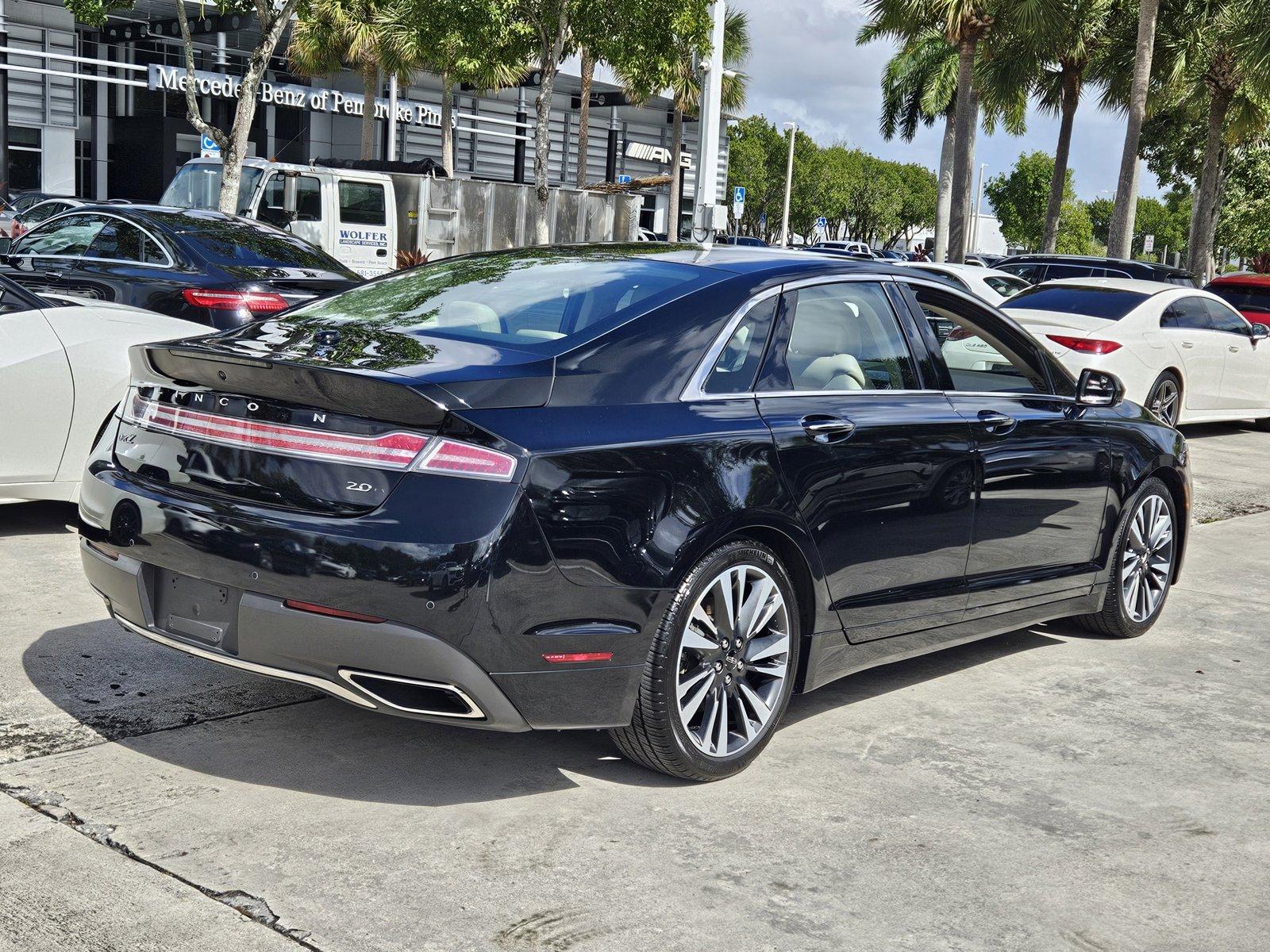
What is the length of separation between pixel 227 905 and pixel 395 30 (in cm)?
3040

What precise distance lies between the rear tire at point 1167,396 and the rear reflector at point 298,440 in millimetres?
10648

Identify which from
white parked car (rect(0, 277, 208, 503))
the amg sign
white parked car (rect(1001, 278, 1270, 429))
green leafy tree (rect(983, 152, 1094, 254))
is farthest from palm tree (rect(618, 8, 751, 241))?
green leafy tree (rect(983, 152, 1094, 254))

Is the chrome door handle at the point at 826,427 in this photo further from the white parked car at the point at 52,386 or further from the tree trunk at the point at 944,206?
the tree trunk at the point at 944,206

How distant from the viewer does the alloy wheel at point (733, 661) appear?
4.05 metres

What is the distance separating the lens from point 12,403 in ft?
21.0

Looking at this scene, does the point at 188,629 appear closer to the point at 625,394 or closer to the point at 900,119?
the point at 625,394

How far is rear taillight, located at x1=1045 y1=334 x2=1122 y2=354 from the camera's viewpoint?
1224 cm

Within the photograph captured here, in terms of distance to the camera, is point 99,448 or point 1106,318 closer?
point 99,448

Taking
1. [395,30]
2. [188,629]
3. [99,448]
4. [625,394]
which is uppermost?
[395,30]

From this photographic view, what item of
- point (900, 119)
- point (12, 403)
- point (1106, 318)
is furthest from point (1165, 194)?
point (12, 403)

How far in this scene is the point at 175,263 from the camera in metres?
10.0

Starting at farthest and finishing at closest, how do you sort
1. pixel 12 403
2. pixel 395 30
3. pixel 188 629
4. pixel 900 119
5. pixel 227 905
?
pixel 900 119 < pixel 395 30 < pixel 12 403 < pixel 188 629 < pixel 227 905

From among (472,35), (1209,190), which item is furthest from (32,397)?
(1209,190)

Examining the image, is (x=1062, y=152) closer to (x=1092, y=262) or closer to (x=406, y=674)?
(x=1092, y=262)
